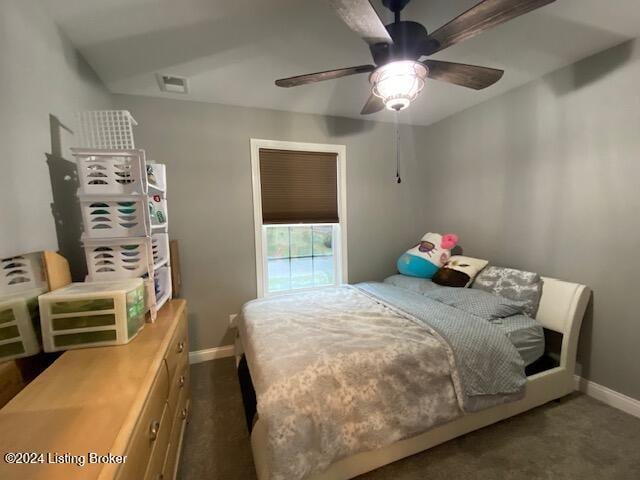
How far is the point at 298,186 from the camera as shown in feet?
9.55

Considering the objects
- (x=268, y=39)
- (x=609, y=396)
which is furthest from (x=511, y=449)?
(x=268, y=39)

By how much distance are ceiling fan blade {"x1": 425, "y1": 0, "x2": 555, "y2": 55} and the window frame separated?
1.71 meters

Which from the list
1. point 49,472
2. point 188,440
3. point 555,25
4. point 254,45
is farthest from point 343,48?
point 188,440

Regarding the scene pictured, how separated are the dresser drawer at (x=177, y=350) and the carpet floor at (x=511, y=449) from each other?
1.82 ft

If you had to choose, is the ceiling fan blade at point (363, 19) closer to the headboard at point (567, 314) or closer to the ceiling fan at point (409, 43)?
the ceiling fan at point (409, 43)

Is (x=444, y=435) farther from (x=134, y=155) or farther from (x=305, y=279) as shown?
(x=134, y=155)

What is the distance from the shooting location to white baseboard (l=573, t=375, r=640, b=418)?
5.96 feet

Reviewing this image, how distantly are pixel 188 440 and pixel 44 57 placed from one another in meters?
2.28

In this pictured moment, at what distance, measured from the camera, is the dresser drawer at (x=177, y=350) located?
1.29 m

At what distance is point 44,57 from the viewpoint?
1.36m

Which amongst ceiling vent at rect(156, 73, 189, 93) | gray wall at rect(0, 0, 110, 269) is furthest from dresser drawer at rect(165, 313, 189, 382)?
ceiling vent at rect(156, 73, 189, 93)

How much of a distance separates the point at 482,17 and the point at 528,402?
2.25 metres

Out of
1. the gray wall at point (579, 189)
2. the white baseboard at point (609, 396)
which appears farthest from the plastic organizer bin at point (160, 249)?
the white baseboard at point (609, 396)

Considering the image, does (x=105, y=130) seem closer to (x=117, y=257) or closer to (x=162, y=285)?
(x=117, y=257)
